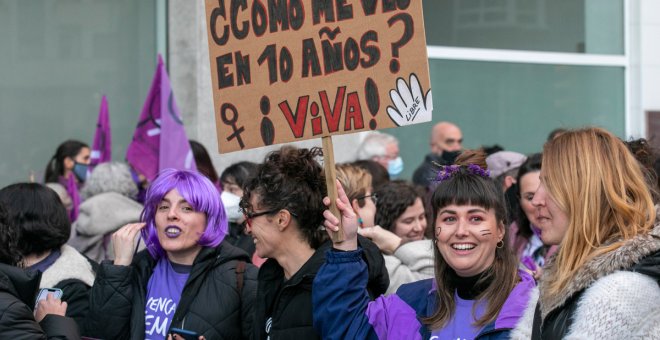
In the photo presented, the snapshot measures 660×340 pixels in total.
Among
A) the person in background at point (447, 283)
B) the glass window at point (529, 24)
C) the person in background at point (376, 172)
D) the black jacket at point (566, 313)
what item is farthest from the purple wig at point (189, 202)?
the glass window at point (529, 24)

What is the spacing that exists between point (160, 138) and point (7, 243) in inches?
114

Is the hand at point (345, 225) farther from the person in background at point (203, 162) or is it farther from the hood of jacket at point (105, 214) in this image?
the person in background at point (203, 162)

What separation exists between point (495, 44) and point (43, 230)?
23.7ft

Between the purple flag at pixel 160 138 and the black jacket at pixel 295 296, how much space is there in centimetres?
269

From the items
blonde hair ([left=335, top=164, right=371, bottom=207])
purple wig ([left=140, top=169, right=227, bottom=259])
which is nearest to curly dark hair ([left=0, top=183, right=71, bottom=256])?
purple wig ([left=140, top=169, right=227, bottom=259])

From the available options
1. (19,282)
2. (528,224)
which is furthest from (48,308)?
(528,224)

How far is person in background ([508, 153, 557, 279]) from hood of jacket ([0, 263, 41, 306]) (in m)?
2.77

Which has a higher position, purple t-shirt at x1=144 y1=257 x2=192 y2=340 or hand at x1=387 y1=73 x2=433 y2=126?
hand at x1=387 y1=73 x2=433 y2=126

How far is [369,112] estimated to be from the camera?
405 cm

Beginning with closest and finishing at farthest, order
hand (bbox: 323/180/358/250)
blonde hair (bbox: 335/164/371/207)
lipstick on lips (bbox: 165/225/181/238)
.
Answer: hand (bbox: 323/180/358/250) < lipstick on lips (bbox: 165/225/181/238) < blonde hair (bbox: 335/164/371/207)

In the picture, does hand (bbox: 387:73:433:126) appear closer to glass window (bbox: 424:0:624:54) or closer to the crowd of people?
the crowd of people

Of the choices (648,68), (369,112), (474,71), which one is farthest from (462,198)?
→ (648,68)

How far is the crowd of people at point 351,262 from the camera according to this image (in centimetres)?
306

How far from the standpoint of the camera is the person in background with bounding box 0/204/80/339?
156 inches
